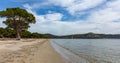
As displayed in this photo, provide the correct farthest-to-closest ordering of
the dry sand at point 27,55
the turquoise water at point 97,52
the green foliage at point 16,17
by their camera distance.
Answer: the green foliage at point 16,17, the turquoise water at point 97,52, the dry sand at point 27,55

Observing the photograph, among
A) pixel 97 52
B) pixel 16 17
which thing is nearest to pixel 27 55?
pixel 97 52

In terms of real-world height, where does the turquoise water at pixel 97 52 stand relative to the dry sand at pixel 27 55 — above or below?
below

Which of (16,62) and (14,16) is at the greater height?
(14,16)

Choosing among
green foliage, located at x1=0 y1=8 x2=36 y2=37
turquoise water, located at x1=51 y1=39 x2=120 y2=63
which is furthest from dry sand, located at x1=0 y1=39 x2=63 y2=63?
green foliage, located at x1=0 y1=8 x2=36 y2=37

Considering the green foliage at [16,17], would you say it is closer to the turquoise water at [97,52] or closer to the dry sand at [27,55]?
the turquoise water at [97,52]

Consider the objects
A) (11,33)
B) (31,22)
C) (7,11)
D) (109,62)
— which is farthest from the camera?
(11,33)

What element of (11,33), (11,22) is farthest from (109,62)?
(11,33)

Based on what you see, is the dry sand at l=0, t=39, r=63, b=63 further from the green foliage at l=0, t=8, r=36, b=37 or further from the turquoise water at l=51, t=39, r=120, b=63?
the green foliage at l=0, t=8, r=36, b=37

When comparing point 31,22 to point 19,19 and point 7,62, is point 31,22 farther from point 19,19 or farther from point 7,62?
point 7,62

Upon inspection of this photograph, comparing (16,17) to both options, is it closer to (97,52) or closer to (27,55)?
(97,52)

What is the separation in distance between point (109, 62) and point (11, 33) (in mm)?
104305

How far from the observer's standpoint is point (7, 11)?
65.4 meters

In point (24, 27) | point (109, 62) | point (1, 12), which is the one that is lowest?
point (109, 62)

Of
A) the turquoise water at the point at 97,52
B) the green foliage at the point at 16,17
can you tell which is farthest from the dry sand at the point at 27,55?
the green foliage at the point at 16,17
